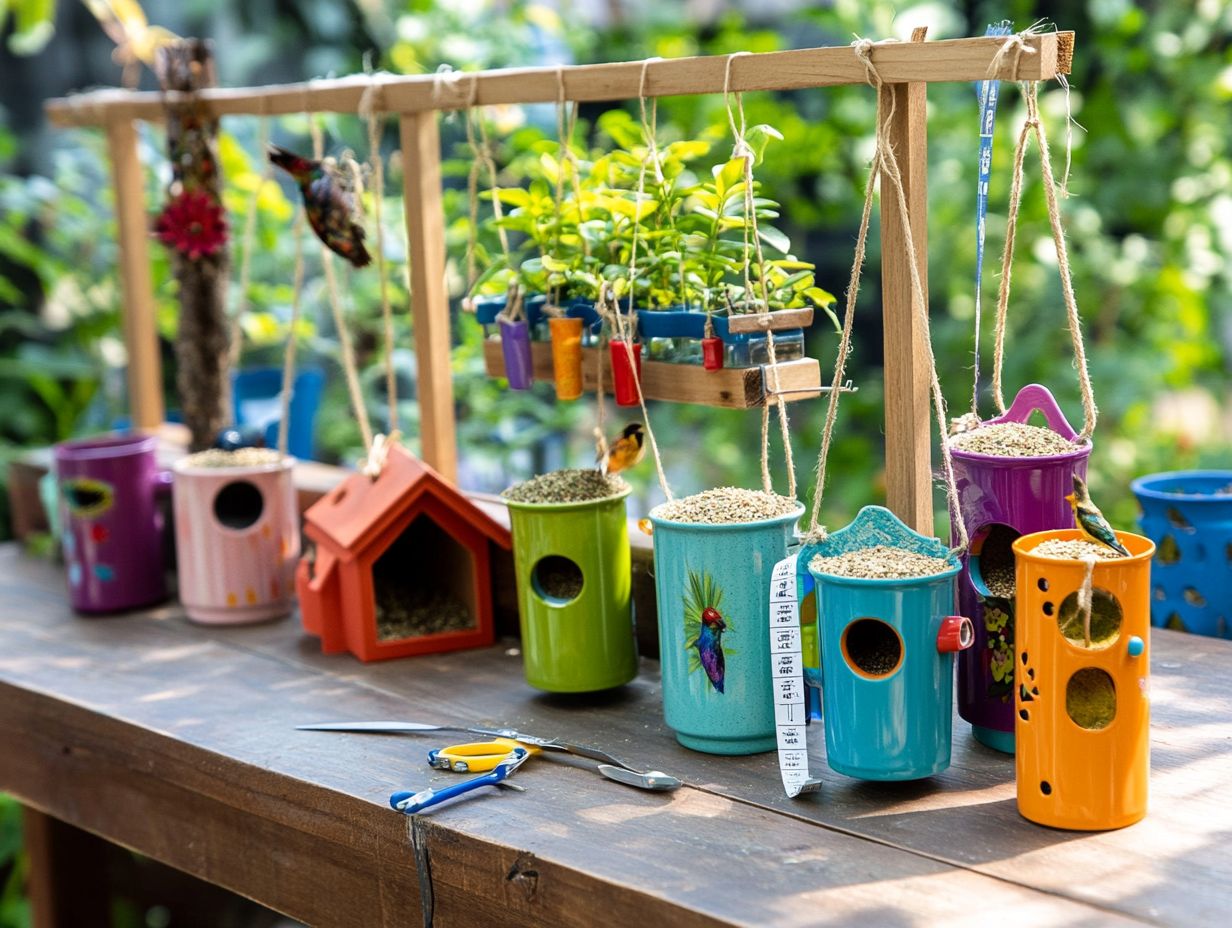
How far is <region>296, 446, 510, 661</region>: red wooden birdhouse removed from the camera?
1.50m

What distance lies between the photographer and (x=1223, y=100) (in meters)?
→ 2.89

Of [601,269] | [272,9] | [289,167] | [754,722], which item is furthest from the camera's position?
[272,9]

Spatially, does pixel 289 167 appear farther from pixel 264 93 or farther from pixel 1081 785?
pixel 1081 785

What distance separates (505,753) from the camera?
119 centimetres

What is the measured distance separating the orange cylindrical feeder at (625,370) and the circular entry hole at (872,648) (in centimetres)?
33

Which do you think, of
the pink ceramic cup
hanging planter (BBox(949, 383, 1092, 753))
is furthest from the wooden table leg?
hanging planter (BBox(949, 383, 1092, 753))

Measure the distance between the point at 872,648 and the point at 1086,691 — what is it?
164mm

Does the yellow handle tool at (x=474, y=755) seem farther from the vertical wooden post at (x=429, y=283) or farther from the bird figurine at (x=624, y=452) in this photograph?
the vertical wooden post at (x=429, y=283)

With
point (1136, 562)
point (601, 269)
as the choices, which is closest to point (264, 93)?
point (601, 269)

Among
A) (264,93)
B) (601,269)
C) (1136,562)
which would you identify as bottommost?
(1136,562)

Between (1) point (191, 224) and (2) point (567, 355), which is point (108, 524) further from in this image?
(2) point (567, 355)

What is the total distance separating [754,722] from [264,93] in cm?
Result: 104

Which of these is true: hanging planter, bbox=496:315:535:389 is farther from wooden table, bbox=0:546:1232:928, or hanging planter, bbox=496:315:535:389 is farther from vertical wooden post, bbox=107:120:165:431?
vertical wooden post, bbox=107:120:165:431

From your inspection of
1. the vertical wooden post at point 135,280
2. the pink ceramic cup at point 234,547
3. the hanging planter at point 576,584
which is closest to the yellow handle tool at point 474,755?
the hanging planter at point 576,584
